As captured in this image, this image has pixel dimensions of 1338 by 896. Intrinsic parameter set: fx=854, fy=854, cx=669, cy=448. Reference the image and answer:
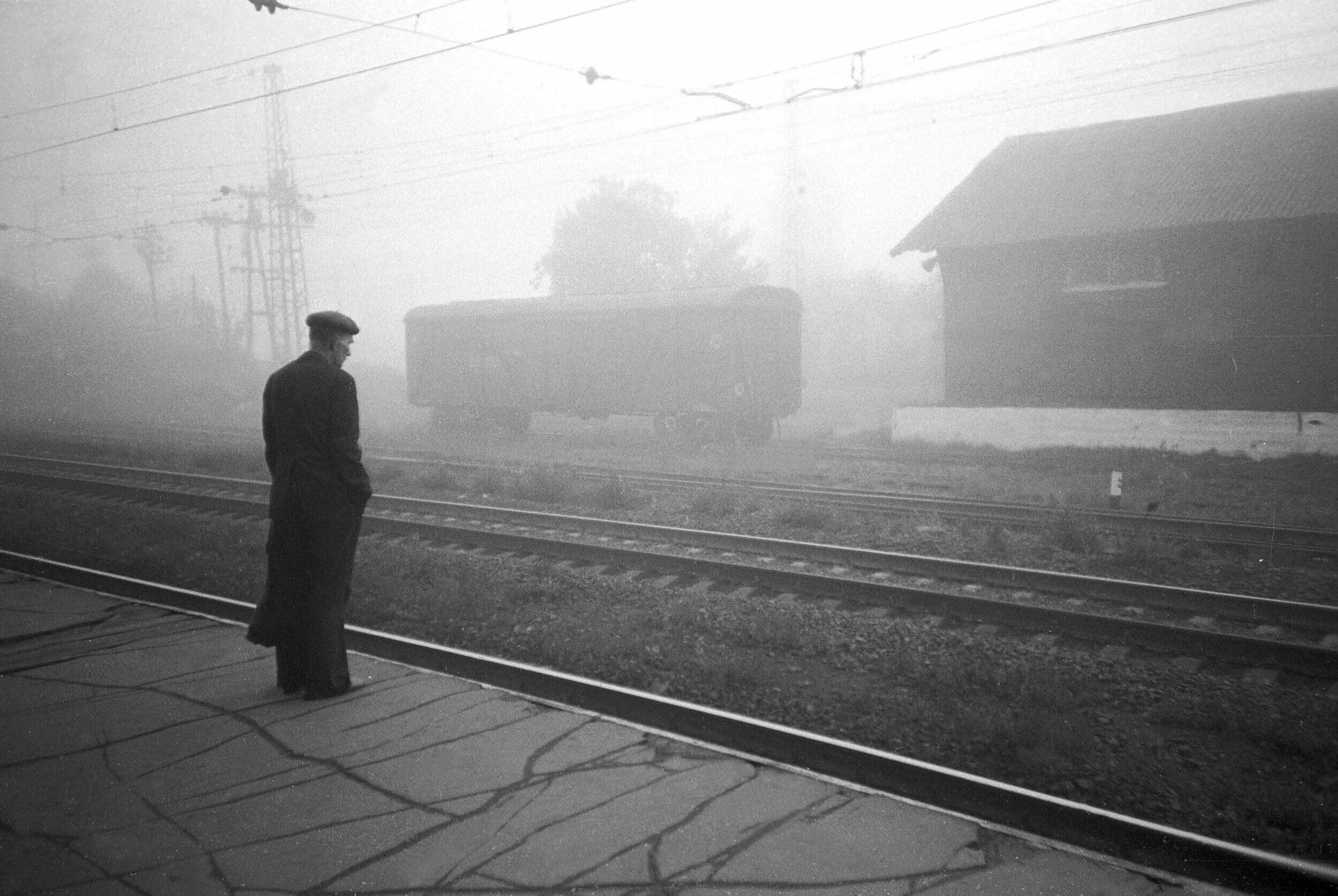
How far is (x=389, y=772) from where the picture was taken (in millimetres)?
3830

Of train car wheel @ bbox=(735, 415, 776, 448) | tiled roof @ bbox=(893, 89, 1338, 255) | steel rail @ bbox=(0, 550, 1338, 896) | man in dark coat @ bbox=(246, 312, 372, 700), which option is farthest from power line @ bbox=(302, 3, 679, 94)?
steel rail @ bbox=(0, 550, 1338, 896)

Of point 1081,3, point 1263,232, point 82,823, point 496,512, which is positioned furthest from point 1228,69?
A: point 1081,3

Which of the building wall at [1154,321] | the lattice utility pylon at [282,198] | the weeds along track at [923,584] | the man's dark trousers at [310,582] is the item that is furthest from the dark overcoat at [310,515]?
the lattice utility pylon at [282,198]

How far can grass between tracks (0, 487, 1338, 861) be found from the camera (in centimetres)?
386

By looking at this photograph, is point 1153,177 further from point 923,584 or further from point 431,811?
point 431,811

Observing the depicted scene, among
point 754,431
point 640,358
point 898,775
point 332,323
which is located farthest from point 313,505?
point 754,431

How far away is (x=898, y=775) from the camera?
12.1 ft

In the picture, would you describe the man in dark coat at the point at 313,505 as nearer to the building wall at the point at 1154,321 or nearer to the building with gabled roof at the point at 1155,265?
the building wall at the point at 1154,321

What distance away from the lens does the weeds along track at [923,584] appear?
5.67 metres

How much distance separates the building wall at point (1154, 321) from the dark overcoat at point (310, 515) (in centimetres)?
1762

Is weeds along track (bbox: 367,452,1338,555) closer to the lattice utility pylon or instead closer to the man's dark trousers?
the man's dark trousers

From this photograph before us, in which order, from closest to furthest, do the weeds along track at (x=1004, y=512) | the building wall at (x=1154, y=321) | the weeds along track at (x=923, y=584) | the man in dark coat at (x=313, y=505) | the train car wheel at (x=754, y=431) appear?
the man in dark coat at (x=313, y=505) < the weeds along track at (x=923, y=584) < the weeds along track at (x=1004, y=512) < the building wall at (x=1154, y=321) < the train car wheel at (x=754, y=431)

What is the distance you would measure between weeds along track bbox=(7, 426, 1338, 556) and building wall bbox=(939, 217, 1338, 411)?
8.81m

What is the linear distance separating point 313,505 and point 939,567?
17.6 feet
